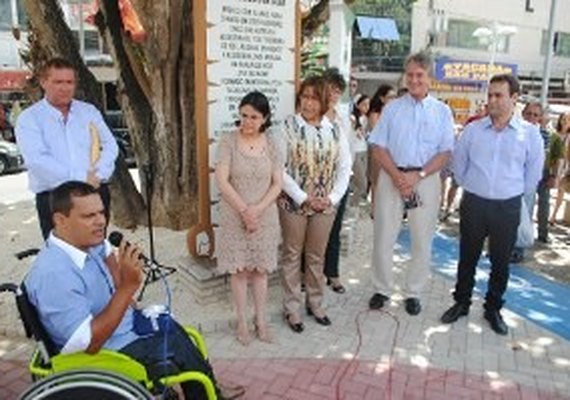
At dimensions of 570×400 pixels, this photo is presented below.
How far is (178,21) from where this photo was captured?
5.95 metres

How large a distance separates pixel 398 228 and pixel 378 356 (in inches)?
43.6

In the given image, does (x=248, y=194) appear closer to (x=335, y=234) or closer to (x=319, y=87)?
(x=319, y=87)

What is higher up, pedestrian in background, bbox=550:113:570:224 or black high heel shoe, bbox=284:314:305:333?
pedestrian in background, bbox=550:113:570:224

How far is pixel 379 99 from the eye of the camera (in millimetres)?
7477

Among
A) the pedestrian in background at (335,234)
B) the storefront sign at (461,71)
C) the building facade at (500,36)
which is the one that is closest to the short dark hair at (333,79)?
the pedestrian in background at (335,234)

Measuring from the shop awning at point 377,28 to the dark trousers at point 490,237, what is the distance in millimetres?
25764

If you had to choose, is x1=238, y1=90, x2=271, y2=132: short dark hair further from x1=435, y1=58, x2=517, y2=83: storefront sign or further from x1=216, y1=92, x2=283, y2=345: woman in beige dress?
x1=435, y1=58, x2=517, y2=83: storefront sign

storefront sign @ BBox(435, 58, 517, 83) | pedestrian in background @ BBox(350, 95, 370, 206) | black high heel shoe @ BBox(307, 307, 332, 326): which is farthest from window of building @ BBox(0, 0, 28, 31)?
black high heel shoe @ BBox(307, 307, 332, 326)

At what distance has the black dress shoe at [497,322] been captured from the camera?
15.5ft

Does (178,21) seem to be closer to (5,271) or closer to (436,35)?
(5,271)

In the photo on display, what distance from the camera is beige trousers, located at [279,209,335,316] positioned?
439cm

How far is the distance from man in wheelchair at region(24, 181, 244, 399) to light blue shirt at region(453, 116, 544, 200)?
262 centimetres

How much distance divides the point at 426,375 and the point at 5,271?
396cm

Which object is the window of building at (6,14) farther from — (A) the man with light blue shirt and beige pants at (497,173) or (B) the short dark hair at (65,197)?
(B) the short dark hair at (65,197)
